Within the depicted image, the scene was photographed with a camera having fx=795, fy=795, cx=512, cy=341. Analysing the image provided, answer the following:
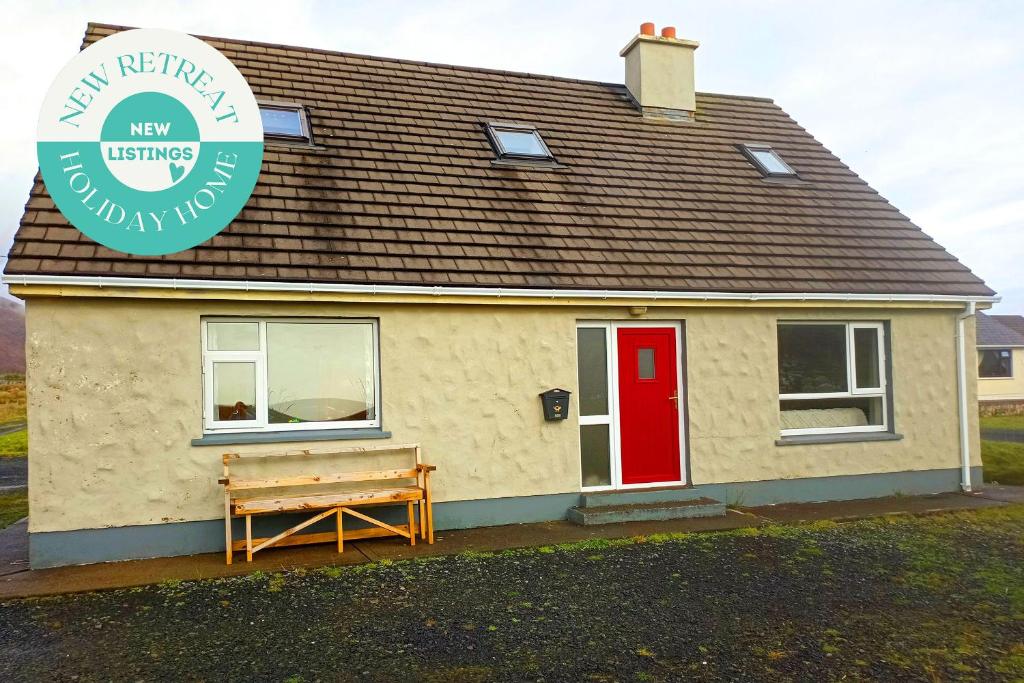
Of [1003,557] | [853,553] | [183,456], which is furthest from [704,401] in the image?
[183,456]

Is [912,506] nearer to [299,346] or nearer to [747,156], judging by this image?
[747,156]

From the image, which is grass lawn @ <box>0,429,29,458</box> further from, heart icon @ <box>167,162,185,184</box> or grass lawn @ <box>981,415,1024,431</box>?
grass lawn @ <box>981,415,1024,431</box>

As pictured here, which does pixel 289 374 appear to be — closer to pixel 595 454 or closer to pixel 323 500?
pixel 323 500

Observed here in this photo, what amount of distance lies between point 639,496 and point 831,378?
325 cm

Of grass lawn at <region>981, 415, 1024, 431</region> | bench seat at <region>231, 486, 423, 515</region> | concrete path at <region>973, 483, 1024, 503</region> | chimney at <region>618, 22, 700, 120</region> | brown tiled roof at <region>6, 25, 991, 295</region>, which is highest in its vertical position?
chimney at <region>618, 22, 700, 120</region>

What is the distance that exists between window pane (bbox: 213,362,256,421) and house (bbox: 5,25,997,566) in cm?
2

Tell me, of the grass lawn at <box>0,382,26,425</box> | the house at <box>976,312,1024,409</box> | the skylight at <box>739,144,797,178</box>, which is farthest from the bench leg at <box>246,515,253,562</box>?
Answer: the house at <box>976,312,1024,409</box>

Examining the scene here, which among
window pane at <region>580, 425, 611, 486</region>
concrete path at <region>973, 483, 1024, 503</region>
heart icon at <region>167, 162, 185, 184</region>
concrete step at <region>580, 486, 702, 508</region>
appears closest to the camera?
heart icon at <region>167, 162, 185, 184</region>

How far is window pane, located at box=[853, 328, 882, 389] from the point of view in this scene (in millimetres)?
10516

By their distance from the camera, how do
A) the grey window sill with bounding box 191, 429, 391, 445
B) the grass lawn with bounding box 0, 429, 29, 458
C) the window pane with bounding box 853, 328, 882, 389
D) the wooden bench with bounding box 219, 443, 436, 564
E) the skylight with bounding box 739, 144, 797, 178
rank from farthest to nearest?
the grass lawn with bounding box 0, 429, 29, 458
the skylight with bounding box 739, 144, 797, 178
the window pane with bounding box 853, 328, 882, 389
the grey window sill with bounding box 191, 429, 391, 445
the wooden bench with bounding box 219, 443, 436, 564

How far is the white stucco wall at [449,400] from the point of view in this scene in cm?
735

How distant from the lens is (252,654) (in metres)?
5.09

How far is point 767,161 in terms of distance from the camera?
12266 mm

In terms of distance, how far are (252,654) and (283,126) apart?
6605 mm
